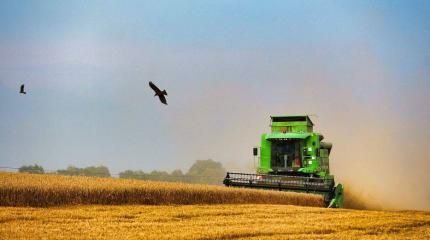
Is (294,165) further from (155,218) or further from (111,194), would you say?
(155,218)

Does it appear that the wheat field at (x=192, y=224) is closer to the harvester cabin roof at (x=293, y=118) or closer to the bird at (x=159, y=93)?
the bird at (x=159, y=93)

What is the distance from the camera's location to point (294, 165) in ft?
81.6

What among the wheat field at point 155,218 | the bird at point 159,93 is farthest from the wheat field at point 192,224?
the bird at point 159,93

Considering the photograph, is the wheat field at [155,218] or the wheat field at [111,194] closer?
the wheat field at [155,218]

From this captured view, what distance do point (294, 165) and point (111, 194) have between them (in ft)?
35.0

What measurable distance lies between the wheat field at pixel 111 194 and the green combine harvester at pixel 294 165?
213 cm

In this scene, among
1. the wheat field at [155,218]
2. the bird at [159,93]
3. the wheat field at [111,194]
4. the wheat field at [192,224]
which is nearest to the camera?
the wheat field at [192,224]

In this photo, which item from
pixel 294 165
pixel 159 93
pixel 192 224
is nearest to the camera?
pixel 192 224

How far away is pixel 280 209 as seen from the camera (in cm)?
1692

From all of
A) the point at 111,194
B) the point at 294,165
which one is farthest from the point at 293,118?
the point at 111,194

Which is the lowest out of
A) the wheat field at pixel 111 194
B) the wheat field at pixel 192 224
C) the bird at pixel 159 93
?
the wheat field at pixel 192 224

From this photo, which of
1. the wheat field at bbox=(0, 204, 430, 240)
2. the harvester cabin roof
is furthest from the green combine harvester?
the wheat field at bbox=(0, 204, 430, 240)

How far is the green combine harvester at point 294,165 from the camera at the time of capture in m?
23.7

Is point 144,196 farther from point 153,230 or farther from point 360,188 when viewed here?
point 360,188
